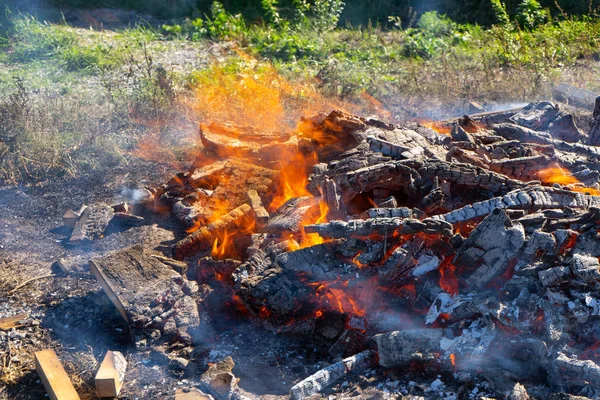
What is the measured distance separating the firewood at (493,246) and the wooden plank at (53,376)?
2.98 metres

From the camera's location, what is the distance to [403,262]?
15.4ft

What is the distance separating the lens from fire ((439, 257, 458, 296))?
15.6ft

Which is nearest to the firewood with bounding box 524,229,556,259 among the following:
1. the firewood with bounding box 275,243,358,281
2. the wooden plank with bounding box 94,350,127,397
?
the firewood with bounding box 275,243,358,281

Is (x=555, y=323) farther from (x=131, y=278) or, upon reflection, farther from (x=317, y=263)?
(x=131, y=278)

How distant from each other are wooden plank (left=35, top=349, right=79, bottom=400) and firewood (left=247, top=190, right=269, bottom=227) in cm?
214

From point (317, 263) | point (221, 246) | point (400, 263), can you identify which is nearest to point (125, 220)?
point (221, 246)

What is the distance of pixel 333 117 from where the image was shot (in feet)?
22.2

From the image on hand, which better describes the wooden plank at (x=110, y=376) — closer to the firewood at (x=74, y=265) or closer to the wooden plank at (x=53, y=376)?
the wooden plank at (x=53, y=376)

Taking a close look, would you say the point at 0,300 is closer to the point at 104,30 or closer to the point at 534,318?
the point at 534,318

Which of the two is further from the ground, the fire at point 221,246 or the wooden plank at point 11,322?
the fire at point 221,246

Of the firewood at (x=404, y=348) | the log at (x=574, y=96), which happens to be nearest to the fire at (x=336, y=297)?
the firewood at (x=404, y=348)

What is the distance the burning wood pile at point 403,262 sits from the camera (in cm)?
428

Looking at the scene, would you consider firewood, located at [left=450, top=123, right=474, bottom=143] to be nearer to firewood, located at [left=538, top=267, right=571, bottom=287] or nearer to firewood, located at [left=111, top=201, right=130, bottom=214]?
firewood, located at [left=538, top=267, right=571, bottom=287]

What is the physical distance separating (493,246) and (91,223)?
152 inches
